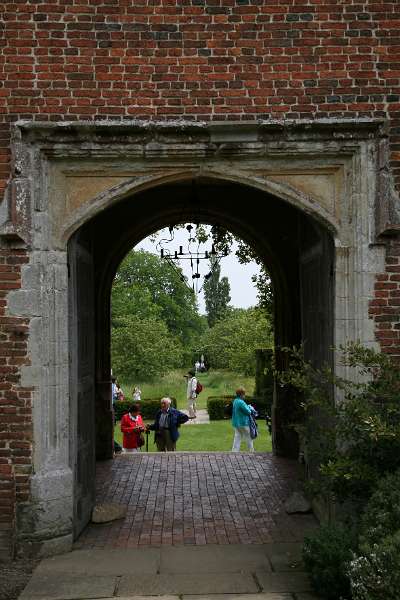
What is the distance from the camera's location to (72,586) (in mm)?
5625

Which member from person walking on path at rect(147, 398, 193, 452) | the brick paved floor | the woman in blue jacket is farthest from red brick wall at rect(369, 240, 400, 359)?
the woman in blue jacket

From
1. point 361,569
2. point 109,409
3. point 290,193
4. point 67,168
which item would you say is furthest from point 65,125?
point 109,409

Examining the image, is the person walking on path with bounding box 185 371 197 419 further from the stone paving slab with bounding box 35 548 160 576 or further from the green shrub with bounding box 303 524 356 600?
the green shrub with bounding box 303 524 356 600

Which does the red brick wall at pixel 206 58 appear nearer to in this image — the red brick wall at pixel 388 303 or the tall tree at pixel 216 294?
the red brick wall at pixel 388 303

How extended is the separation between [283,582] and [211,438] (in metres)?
11.1

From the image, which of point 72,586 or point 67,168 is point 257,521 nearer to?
point 72,586

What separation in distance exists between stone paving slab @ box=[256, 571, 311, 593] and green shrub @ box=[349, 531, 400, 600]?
110 cm

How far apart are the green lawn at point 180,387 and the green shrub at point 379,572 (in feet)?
65.9

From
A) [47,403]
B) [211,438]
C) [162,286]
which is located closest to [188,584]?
[47,403]

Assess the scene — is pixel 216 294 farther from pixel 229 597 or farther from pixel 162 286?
pixel 229 597

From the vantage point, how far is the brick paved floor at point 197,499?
7023 millimetres

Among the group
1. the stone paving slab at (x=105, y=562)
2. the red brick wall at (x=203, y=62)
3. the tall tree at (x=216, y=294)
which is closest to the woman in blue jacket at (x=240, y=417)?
the stone paving slab at (x=105, y=562)

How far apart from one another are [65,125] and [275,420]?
22.5ft

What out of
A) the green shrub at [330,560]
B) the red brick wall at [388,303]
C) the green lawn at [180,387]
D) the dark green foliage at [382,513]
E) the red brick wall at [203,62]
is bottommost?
the green lawn at [180,387]
